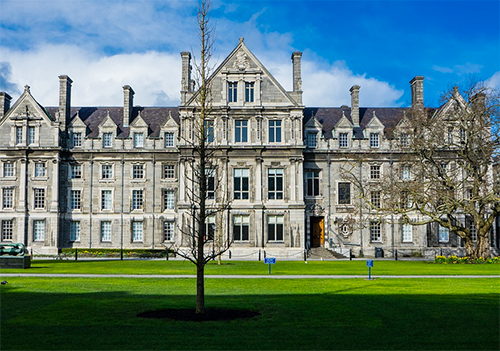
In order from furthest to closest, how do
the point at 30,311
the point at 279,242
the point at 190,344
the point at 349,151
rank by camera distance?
the point at 349,151
the point at 279,242
the point at 30,311
the point at 190,344

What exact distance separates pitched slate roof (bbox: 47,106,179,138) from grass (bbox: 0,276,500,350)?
36.2m

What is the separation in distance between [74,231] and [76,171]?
242 inches

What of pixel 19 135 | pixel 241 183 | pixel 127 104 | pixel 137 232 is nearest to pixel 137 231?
pixel 137 232

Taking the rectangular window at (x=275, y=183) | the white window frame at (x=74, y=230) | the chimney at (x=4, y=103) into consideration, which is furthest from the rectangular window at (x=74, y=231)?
the rectangular window at (x=275, y=183)

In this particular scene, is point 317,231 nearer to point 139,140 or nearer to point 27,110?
point 139,140

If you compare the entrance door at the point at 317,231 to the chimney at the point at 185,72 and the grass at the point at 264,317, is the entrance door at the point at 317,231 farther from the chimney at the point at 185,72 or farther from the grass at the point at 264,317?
the grass at the point at 264,317

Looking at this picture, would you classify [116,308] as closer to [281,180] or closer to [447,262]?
[447,262]

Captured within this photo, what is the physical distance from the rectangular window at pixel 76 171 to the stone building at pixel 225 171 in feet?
0.34

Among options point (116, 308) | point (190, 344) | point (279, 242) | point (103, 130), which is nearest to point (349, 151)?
point (279, 242)

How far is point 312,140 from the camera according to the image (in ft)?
182

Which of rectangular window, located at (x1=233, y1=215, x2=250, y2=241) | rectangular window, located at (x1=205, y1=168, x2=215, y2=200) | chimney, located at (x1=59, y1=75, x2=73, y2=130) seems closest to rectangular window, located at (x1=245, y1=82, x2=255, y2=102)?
rectangular window, located at (x1=205, y1=168, x2=215, y2=200)

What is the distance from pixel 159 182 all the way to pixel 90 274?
28.1 m

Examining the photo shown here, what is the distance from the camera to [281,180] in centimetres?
5181

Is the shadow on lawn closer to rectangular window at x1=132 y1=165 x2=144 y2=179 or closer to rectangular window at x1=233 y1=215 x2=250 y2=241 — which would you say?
rectangular window at x1=233 y1=215 x2=250 y2=241
